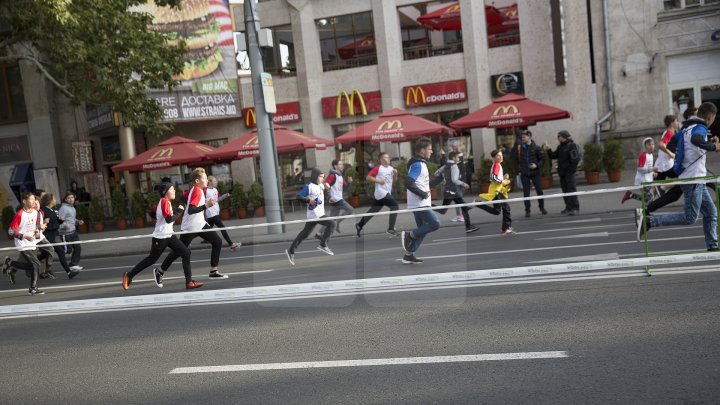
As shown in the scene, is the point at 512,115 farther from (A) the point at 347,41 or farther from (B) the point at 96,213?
(B) the point at 96,213

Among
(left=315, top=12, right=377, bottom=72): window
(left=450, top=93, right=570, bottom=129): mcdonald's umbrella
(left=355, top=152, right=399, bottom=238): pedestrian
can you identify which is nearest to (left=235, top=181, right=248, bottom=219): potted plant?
(left=315, top=12, right=377, bottom=72): window

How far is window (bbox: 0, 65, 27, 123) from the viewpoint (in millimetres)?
30406

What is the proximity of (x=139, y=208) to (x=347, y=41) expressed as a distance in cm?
1058

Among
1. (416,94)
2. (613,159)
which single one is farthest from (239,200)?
(613,159)

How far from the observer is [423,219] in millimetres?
10078

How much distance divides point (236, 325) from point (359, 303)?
1431 millimetres

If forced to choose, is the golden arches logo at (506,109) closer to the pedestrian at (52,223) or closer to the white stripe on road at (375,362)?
the pedestrian at (52,223)

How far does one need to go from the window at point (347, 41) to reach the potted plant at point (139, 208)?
29.5 feet

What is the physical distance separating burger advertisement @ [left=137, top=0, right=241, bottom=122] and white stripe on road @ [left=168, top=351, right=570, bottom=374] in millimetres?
21314

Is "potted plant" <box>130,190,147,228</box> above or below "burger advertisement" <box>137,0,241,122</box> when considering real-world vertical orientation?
below

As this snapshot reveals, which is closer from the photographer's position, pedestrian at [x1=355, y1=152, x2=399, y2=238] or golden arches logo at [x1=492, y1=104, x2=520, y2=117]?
pedestrian at [x1=355, y1=152, x2=399, y2=238]

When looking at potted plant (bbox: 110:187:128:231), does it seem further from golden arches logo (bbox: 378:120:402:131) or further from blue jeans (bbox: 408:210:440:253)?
blue jeans (bbox: 408:210:440:253)

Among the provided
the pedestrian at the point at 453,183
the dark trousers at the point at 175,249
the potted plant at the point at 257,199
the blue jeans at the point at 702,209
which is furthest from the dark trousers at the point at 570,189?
the potted plant at the point at 257,199

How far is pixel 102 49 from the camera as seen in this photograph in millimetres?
16641
